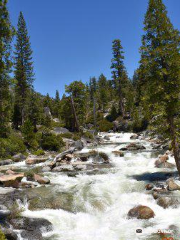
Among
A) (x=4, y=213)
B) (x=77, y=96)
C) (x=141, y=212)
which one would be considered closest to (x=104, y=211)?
(x=141, y=212)

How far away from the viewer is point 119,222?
1030 centimetres

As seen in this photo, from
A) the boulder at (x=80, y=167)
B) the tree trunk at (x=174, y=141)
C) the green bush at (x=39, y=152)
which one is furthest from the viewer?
the green bush at (x=39, y=152)

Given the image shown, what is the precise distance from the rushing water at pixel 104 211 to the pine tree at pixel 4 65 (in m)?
5.20

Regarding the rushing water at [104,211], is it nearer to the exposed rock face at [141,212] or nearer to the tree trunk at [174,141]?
the exposed rock face at [141,212]

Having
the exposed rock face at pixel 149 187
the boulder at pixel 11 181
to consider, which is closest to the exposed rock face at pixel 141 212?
the exposed rock face at pixel 149 187

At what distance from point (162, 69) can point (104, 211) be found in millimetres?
9136

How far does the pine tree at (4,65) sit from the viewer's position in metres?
11.3

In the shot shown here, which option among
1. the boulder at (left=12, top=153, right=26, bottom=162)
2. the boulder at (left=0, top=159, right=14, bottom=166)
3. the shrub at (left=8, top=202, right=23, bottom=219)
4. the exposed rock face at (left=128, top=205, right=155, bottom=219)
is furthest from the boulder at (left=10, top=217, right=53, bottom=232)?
the boulder at (left=12, top=153, right=26, bottom=162)

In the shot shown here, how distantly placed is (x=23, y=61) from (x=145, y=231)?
140 ft

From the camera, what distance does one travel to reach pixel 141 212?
10.5 m

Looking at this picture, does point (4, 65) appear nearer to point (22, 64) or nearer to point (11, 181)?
point (11, 181)

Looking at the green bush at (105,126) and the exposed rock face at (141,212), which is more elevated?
the green bush at (105,126)

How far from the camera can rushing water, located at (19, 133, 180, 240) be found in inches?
368

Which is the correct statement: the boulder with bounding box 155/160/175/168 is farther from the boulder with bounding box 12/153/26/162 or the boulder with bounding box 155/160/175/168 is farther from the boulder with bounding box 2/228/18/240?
the boulder with bounding box 12/153/26/162
